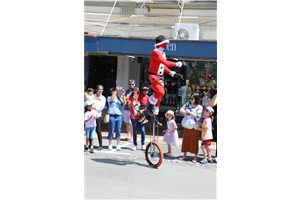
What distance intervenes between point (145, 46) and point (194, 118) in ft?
10.3

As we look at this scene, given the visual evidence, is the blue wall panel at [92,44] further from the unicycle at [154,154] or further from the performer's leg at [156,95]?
the performer's leg at [156,95]

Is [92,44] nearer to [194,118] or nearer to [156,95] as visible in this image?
[194,118]

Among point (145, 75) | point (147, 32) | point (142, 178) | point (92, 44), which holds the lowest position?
point (142, 178)

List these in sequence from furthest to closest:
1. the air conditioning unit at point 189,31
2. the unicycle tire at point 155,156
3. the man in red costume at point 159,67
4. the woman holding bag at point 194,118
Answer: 1. the air conditioning unit at point 189,31
2. the woman holding bag at point 194,118
3. the unicycle tire at point 155,156
4. the man in red costume at point 159,67

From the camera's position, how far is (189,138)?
6312 millimetres

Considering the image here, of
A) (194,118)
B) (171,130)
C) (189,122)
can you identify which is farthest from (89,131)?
(194,118)

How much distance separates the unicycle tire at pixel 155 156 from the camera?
5.04 metres

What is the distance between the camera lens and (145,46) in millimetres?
8117

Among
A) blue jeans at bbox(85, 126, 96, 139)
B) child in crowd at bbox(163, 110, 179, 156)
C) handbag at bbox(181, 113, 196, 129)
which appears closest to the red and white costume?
handbag at bbox(181, 113, 196, 129)

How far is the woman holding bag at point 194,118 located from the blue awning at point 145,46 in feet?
6.50

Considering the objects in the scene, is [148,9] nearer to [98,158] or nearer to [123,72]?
[123,72]

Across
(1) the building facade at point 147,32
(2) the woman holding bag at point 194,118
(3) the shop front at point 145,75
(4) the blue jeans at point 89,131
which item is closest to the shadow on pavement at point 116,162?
(4) the blue jeans at point 89,131
